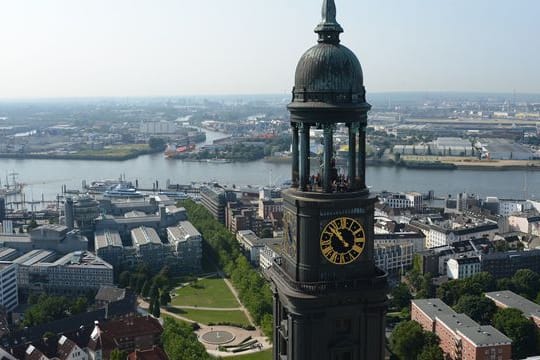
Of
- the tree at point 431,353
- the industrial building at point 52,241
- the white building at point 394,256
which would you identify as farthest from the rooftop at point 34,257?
the tree at point 431,353

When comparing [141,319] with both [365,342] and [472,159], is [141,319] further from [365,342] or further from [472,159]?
[472,159]

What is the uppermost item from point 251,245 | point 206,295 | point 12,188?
point 251,245

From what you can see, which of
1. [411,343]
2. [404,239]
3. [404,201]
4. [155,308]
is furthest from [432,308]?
[404,201]

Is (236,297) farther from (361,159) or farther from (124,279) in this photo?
(361,159)

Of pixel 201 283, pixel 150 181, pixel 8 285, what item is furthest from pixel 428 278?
pixel 150 181

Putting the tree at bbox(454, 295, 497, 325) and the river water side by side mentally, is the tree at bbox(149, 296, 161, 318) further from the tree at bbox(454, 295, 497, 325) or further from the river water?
the river water
